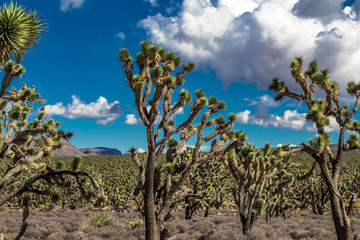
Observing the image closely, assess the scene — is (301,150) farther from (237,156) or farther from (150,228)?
(150,228)

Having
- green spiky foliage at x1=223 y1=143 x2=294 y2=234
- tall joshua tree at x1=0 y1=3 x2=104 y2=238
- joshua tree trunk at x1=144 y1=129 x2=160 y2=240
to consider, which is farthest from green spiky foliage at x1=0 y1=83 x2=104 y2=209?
green spiky foliage at x1=223 y1=143 x2=294 y2=234

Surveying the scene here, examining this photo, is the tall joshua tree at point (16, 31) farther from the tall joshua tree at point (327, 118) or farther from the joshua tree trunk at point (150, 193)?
the tall joshua tree at point (327, 118)

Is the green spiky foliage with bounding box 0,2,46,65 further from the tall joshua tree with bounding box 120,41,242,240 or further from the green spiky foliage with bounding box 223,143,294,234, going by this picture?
the green spiky foliage with bounding box 223,143,294,234

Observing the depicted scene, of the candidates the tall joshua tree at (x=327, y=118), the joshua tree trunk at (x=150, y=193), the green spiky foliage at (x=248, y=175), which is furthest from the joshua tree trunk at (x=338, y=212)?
the joshua tree trunk at (x=150, y=193)

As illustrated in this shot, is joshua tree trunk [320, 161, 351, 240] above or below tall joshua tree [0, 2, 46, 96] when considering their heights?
below

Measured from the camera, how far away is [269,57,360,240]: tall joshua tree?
8.94m

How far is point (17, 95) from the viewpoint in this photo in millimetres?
10211

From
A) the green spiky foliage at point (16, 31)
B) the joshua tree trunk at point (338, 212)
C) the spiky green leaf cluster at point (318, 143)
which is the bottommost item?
the joshua tree trunk at point (338, 212)

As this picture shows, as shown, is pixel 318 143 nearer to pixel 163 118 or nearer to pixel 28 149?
pixel 163 118

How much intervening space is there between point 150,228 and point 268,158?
736cm

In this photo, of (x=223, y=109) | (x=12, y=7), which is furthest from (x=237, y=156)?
(x=12, y=7)

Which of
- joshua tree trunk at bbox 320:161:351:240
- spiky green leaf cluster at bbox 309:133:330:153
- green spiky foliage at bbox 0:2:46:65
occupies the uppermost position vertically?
green spiky foliage at bbox 0:2:46:65

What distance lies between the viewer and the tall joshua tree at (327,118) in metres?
8.94

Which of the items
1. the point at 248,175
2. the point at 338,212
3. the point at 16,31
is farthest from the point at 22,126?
the point at 338,212
